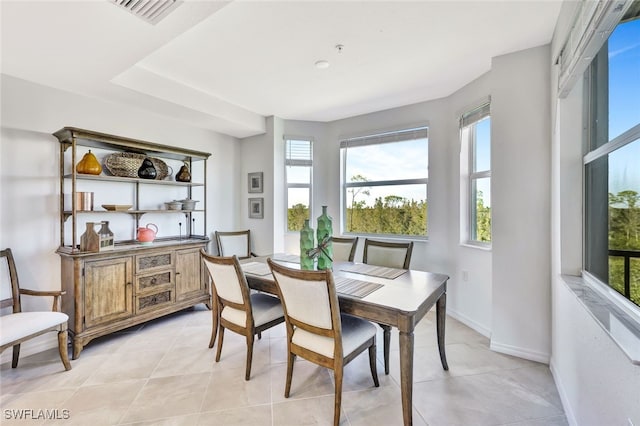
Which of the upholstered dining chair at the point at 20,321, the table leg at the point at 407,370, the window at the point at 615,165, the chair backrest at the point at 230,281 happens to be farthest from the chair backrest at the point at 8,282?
the window at the point at 615,165

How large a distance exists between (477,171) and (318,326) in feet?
8.30

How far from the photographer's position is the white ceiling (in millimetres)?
1774

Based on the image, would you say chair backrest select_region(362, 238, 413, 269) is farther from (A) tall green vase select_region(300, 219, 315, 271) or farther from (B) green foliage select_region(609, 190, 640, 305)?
(B) green foliage select_region(609, 190, 640, 305)

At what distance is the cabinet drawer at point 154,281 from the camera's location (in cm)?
281

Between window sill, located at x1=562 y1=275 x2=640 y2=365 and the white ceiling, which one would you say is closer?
window sill, located at x1=562 y1=275 x2=640 y2=365

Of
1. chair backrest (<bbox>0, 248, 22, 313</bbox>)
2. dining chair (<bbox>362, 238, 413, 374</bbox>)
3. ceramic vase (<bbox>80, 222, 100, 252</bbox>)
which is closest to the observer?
chair backrest (<bbox>0, 248, 22, 313</bbox>)

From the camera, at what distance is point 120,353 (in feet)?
8.05

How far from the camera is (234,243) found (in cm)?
410

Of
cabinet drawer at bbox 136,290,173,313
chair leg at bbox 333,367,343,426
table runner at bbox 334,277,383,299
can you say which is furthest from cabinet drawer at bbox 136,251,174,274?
chair leg at bbox 333,367,343,426

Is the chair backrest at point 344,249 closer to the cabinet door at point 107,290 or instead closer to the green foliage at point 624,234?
the green foliage at point 624,234

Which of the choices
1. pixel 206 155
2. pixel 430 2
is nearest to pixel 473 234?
pixel 430 2

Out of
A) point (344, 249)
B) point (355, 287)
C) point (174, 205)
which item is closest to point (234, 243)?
point (174, 205)

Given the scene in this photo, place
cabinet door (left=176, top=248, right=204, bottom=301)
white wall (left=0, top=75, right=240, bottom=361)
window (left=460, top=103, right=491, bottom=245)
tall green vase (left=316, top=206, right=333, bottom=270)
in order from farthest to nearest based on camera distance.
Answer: cabinet door (left=176, top=248, right=204, bottom=301), window (left=460, top=103, right=491, bottom=245), white wall (left=0, top=75, right=240, bottom=361), tall green vase (left=316, top=206, right=333, bottom=270)

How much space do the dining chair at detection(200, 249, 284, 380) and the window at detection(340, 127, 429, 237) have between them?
209 centimetres
